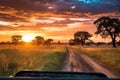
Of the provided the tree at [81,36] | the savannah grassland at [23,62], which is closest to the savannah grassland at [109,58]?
the savannah grassland at [23,62]

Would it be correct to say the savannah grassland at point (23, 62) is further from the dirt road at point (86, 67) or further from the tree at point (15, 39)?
the tree at point (15, 39)

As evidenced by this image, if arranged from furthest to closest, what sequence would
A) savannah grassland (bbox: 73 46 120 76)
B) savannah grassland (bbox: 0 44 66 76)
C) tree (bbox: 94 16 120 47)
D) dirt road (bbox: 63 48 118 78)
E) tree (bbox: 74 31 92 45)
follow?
tree (bbox: 74 31 92 45), tree (bbox: 94 16 120 47), savannah grassland (bbox: 73 46 120 76), dirt road (bbox: 63 48 118 78), savannah grassland (bbox: 0 44 66 76)

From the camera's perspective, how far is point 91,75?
3.47m

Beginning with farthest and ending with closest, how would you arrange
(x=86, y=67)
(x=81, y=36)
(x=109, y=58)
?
(x=81, y=36)
(x=109, y=58)
(x=86, y=67)

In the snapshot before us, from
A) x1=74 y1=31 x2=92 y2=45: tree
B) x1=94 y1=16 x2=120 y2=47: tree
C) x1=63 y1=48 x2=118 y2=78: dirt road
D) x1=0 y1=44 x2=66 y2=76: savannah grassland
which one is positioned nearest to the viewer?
x1=0 y1=44 x2=66 y2=76: savannah grassland

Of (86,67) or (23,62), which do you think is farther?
(86,67)

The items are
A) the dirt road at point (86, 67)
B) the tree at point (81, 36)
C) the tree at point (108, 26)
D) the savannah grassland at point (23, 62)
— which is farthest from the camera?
the tree at point (81, 36)

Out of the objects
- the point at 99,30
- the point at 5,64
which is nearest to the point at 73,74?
the point at 5,64

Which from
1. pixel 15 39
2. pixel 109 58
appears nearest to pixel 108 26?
pixel 109 58

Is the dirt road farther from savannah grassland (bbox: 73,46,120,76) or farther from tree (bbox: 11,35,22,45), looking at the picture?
tree (bbox: 11,35,22,45)

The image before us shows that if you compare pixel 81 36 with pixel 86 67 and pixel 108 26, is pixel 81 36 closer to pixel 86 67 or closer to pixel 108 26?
pixel 108 26

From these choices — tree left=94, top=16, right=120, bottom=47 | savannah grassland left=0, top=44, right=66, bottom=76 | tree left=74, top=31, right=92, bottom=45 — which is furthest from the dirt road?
tree left=74, top=31, right=92, bottom=45

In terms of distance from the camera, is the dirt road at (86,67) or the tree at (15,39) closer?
the dirt road at (86,67)

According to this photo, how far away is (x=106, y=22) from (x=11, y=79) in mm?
71951
